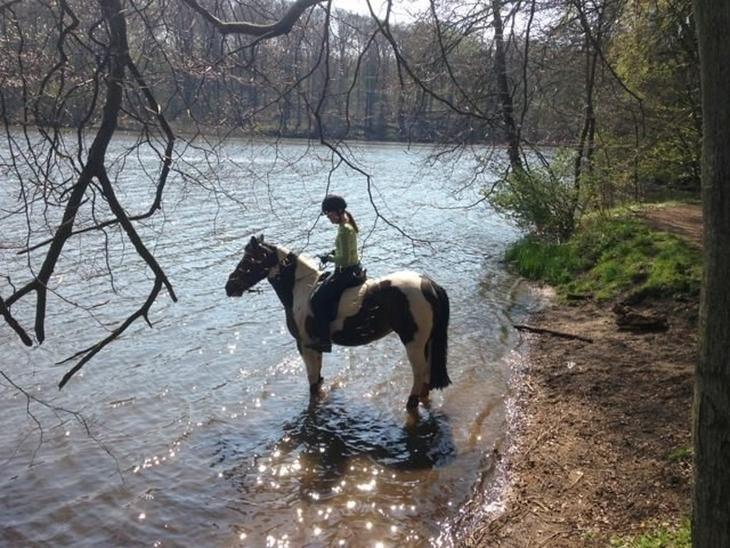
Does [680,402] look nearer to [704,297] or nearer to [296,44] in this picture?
[704,297]

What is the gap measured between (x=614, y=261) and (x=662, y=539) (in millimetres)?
9527

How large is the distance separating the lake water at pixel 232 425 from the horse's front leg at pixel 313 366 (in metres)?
0.19

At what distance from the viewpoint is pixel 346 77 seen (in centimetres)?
524

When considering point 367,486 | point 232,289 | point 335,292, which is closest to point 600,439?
Answer: point 367,486

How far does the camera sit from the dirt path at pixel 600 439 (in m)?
4.92

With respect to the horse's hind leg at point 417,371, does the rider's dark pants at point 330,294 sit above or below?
above

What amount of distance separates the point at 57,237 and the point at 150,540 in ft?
10.6

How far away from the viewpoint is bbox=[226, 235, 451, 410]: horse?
752 centimetres

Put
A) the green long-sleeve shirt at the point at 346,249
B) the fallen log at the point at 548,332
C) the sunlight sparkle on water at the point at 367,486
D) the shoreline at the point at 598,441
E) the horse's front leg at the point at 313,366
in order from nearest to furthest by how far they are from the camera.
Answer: the shoreline at the point at 598,441
the sunlight sparkle on water at the point at 367,486
the green long-sleeve shirt at the point at 346,249
the horse's front leg at the point at 313,366
the fallen log at the point at 548,332

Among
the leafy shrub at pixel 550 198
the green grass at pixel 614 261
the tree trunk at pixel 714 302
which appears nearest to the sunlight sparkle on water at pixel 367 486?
the tree trunk at pixel 714 302

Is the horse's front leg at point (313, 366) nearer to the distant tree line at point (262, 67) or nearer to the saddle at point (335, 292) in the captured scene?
the saddle at point (335, 292)

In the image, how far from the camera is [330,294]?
7.58 m

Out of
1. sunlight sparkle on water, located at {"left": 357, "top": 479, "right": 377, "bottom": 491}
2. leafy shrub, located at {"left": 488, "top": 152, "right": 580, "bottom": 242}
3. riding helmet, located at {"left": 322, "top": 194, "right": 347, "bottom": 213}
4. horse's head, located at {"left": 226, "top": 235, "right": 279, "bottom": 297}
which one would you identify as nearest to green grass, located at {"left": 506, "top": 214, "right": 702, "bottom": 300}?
leafy shrub, located at {"left": 488, "top": 152, "right": 580, "bottom": 242}

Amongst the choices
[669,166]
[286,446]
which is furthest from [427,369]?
[669,166]
